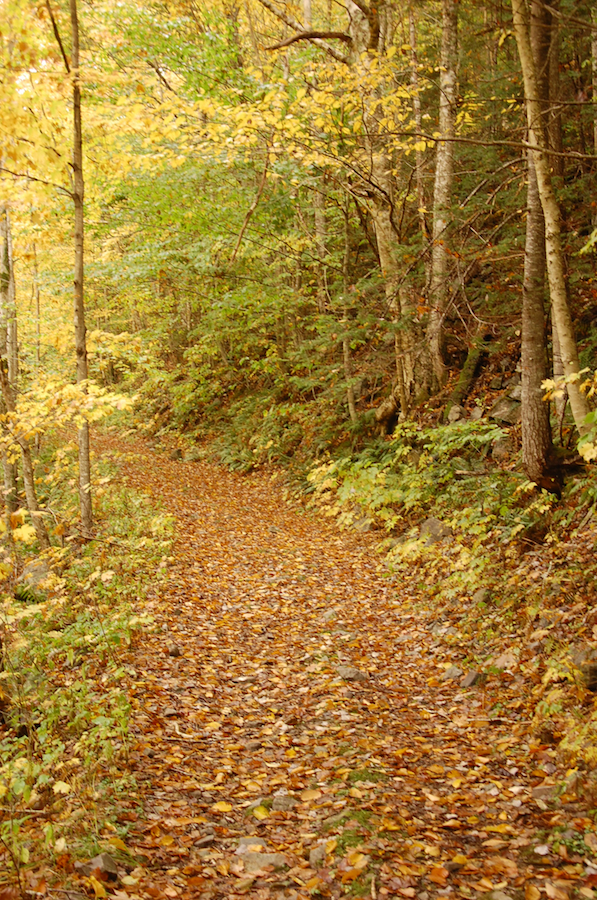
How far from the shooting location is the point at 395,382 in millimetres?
13211

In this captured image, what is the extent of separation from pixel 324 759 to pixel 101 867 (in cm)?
189

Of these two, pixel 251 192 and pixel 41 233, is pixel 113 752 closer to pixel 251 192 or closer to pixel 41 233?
pixel 41 233

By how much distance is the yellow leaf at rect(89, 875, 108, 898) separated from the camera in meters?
2.91

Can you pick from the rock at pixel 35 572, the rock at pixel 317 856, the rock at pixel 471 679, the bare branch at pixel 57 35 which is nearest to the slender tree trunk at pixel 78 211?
the bare branch at pixel 57 35

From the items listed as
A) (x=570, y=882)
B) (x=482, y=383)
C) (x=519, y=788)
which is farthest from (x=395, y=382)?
(x=570, y=882)

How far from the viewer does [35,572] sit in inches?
372

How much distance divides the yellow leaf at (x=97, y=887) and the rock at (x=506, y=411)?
26.2ft

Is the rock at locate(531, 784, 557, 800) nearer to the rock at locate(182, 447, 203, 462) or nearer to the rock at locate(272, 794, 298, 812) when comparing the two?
the rock at locate(272, 794, 298, 812)

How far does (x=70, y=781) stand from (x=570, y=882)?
3.12 meters

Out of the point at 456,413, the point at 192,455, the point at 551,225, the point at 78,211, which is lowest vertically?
the point at 192,455

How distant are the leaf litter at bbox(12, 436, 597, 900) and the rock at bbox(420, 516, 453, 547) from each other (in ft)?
2.85

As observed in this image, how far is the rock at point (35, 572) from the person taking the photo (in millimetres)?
8797

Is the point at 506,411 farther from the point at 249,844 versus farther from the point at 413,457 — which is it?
the point at 249,844

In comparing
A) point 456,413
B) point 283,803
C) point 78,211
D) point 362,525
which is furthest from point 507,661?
point 78,211
